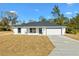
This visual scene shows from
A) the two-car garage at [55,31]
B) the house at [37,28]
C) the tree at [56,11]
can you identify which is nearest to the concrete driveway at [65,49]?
the tree at [56,11]

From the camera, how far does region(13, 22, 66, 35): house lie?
25158mm

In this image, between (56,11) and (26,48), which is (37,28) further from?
(26,48)

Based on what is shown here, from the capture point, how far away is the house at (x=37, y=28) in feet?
82.5

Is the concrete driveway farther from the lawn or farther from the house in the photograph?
the house

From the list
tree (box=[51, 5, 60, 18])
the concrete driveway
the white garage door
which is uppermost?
tree (box=[51, 5, 60, 18])

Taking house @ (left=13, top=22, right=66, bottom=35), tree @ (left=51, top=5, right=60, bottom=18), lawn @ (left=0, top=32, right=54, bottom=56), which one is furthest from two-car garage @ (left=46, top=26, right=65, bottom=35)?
lawn @ (left=0, top=32, right=54, bottom=56)

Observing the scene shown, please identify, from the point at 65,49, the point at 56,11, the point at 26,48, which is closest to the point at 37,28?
the point at 56,11

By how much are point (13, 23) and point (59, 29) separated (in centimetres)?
745

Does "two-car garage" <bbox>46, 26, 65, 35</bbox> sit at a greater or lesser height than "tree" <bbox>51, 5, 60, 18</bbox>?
lesser

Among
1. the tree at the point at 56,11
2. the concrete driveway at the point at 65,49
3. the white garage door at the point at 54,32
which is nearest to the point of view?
the concrete driveway at the point at 65,49

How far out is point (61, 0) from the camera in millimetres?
8805

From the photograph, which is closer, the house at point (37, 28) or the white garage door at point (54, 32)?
the white garage door at point (54, 32)

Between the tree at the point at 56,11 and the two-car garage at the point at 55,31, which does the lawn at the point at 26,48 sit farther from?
the two-car garage at the point at 55,31

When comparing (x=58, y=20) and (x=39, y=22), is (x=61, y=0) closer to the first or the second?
(x=39, y=22)
